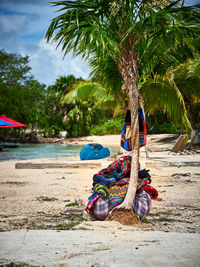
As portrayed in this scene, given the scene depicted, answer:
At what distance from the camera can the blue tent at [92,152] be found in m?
13.6

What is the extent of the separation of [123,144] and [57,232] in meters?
1.66

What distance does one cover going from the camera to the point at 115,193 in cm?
378

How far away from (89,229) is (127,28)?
266 centimetres

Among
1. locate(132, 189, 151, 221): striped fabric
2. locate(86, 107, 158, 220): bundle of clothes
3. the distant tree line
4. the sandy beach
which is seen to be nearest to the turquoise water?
the distant tree line

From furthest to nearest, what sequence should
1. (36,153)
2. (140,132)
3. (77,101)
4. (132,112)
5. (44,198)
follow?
(77,101) < (36,153) < (44,198) < (140,132) < (132,112)

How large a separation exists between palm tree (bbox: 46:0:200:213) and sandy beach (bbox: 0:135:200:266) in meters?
0.73

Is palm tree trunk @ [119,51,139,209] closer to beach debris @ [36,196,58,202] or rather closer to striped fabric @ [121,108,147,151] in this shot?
striped fabric @ [121,108,147,151]

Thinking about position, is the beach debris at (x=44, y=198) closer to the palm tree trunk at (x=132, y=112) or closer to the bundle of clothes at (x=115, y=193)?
the bundle of clothes at (x=115, y=193)

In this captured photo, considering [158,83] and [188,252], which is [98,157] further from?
[188,252]

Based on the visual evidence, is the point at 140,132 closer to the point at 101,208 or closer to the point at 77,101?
the point at 101,208

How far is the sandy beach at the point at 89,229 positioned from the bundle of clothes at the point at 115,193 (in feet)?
0.70

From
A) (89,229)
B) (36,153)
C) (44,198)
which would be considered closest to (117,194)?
(89,229)

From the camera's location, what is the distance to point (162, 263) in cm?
202

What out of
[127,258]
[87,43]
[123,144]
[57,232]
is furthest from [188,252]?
[87,43]
